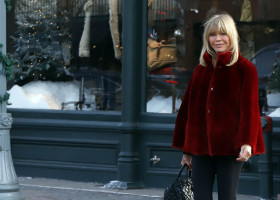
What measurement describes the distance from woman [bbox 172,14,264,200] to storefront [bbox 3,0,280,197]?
3470 mm

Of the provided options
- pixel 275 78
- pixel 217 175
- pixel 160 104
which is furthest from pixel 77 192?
pixel 217 175

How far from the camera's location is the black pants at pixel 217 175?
4297 mm

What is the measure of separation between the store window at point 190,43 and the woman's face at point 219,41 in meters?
3.69

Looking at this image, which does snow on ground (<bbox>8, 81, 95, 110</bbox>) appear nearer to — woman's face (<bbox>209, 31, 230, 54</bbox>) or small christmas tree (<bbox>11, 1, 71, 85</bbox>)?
small christmas tree (<bbox>11, 1, 71, 85</bbox>)

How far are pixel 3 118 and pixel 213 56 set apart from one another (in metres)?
2.91

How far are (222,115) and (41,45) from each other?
5.42 m

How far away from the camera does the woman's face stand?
4.35 meters

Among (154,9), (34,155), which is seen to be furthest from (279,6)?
(34,155)

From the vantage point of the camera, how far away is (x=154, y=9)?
853 centimetres

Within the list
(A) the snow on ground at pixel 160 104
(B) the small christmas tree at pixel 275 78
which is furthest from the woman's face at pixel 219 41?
(A) the snow on ground at pixel 160 104

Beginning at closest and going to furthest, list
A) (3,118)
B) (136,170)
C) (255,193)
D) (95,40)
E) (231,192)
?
(231,192) < (3,118) < (255,193) < (136,170) < (95,40)

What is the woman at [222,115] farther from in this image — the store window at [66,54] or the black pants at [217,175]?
the store window at [66,54]

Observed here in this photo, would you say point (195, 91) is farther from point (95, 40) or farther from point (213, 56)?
point (95, 40)

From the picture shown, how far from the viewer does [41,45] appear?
931cm
